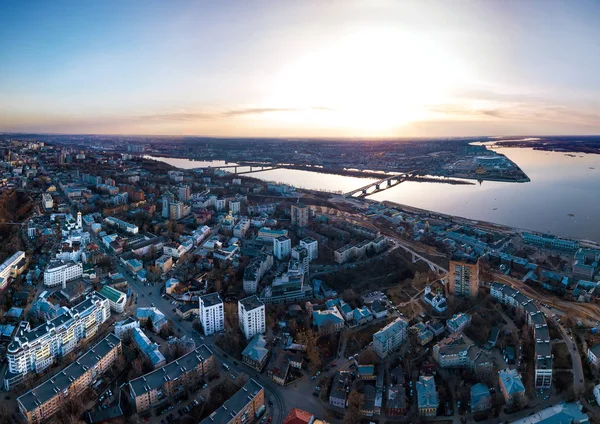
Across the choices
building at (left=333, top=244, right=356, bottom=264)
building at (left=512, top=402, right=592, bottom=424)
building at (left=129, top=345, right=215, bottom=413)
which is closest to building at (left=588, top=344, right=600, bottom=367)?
building at (left=512, top=402, right=592, bottom=424)

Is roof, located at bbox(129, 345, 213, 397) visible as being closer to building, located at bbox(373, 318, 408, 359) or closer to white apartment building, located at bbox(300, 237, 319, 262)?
building, located at bbox(373, 318, 408, 359)

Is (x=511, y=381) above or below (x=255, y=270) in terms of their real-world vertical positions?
below

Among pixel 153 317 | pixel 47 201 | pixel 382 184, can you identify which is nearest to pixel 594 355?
pixel 153 317

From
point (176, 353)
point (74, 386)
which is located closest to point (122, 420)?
point (74, 386)

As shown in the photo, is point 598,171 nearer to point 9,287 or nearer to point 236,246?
point 236,246

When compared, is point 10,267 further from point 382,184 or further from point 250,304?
point 382,184

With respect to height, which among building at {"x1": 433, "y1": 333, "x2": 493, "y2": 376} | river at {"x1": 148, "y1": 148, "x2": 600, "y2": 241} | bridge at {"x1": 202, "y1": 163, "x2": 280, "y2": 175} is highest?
bridge at {"x1": 202, "y1": 163, "x2": 280, "y2": 175}

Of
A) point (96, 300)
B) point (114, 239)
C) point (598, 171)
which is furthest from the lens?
point (598, 171)
